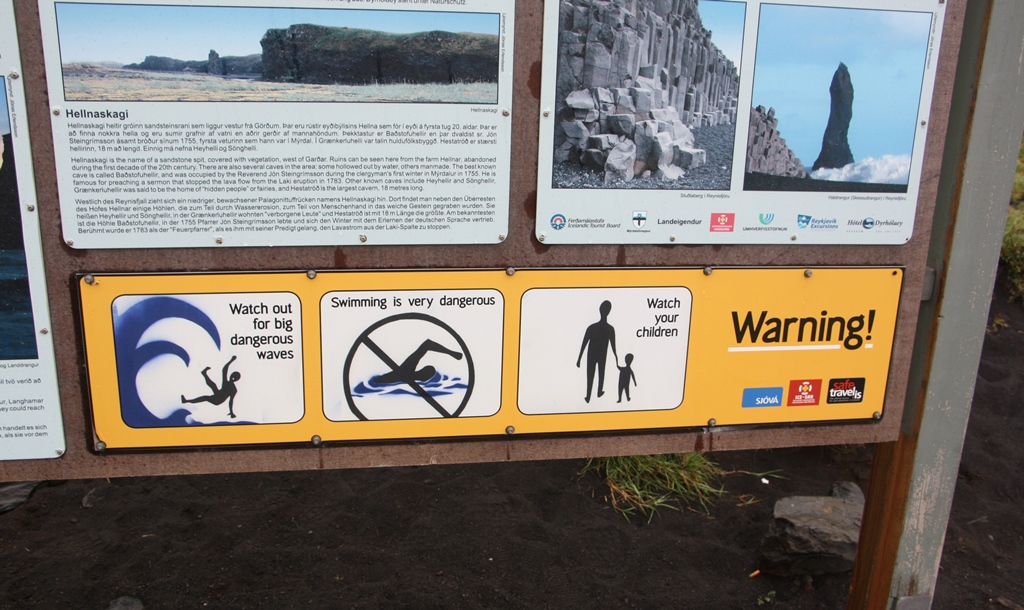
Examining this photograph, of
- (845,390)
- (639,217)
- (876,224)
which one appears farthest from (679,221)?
(845,390)

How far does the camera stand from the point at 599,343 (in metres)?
2.10

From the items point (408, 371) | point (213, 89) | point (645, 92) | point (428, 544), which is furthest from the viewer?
point (428, 544)

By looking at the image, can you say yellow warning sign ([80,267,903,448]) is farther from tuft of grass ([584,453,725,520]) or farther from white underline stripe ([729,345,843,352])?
tuft of grass ([584,453,725,520])

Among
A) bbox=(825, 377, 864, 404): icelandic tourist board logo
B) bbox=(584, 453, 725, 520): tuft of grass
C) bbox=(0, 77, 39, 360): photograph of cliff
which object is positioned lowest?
bbox=(584, 453, 725, 520): tuft of grass

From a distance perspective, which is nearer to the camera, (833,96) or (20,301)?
(20,301)

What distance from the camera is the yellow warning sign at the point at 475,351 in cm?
195

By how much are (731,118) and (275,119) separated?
48.3 inches

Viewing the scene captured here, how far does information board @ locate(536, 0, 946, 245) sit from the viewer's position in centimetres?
192

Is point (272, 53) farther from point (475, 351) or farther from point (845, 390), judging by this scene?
point (845, 390)

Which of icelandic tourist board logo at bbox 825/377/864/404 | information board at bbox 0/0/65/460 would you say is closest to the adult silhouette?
icelandic tourist board logo at bbox 825/377/864/404

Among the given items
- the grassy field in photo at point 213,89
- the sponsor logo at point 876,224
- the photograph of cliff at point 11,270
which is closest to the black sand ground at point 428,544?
the photograph of cliff at point 11,270

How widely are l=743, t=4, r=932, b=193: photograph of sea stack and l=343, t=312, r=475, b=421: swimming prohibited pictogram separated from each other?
978mm

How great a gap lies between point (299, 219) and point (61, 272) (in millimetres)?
628

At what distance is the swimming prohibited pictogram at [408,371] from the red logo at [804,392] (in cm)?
101
